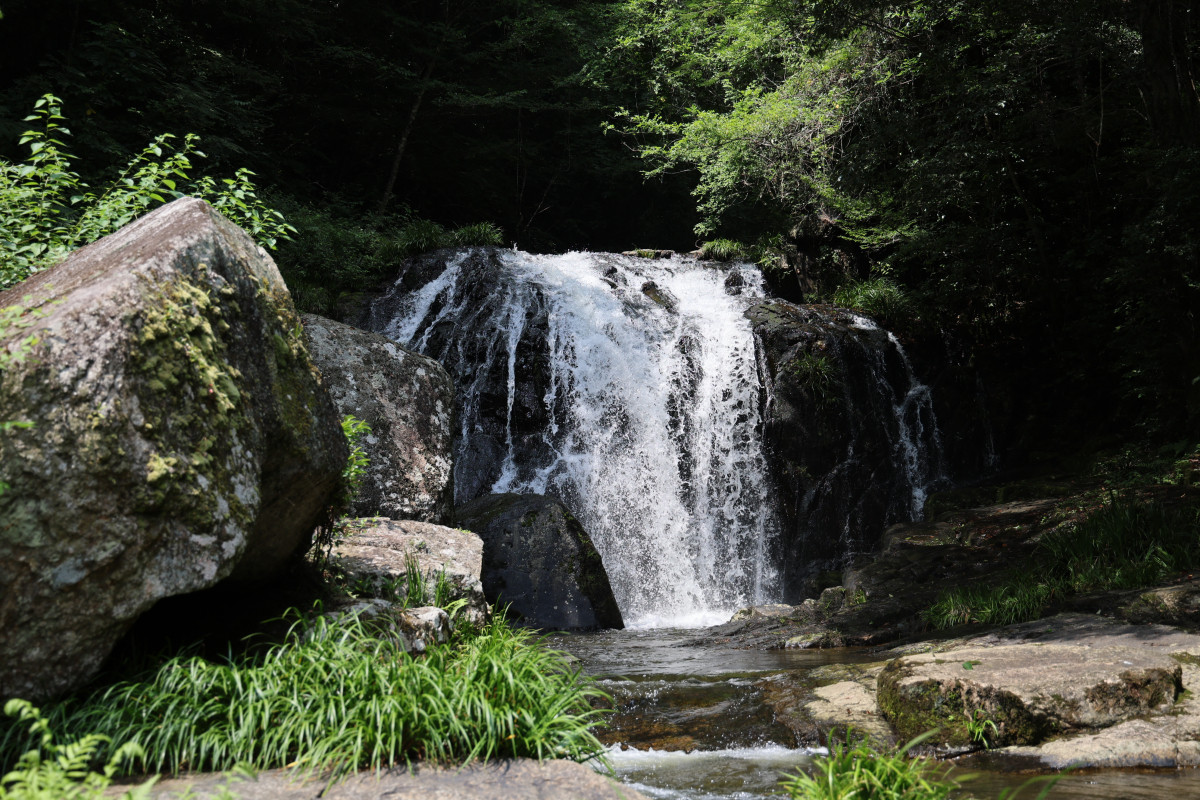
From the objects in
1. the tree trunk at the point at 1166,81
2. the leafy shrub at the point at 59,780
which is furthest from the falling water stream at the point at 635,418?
the leafy shrub at the point at 59,780

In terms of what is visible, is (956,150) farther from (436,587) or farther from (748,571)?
(436,587)

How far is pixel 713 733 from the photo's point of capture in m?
5.07

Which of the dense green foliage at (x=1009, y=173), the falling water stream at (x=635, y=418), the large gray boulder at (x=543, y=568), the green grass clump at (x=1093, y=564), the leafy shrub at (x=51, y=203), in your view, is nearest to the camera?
the leafy shrub at (x=51, y=203)

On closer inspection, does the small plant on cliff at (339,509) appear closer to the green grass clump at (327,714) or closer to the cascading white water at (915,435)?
the green grass clump at (327,714)

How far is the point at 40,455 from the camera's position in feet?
8.52

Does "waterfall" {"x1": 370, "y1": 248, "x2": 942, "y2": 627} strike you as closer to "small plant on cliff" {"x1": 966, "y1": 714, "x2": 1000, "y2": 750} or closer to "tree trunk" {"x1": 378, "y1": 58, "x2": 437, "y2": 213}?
"small plant on cliff" {"x1": 966, "y1": 714, "x2": 1000, "y2": 750}

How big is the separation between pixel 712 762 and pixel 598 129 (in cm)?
2188

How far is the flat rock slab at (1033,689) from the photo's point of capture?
169 inches

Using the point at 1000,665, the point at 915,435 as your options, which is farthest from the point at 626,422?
the point at 1000,665

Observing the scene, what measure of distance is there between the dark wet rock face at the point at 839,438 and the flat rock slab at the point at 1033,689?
6251 millimetres

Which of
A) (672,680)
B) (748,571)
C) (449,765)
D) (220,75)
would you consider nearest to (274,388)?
(449,765)

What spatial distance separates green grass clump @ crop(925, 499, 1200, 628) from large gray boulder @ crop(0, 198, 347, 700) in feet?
20.8

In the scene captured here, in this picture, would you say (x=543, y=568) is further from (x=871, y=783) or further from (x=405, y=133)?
(x=405, y=133)

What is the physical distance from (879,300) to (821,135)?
10.7 ft
